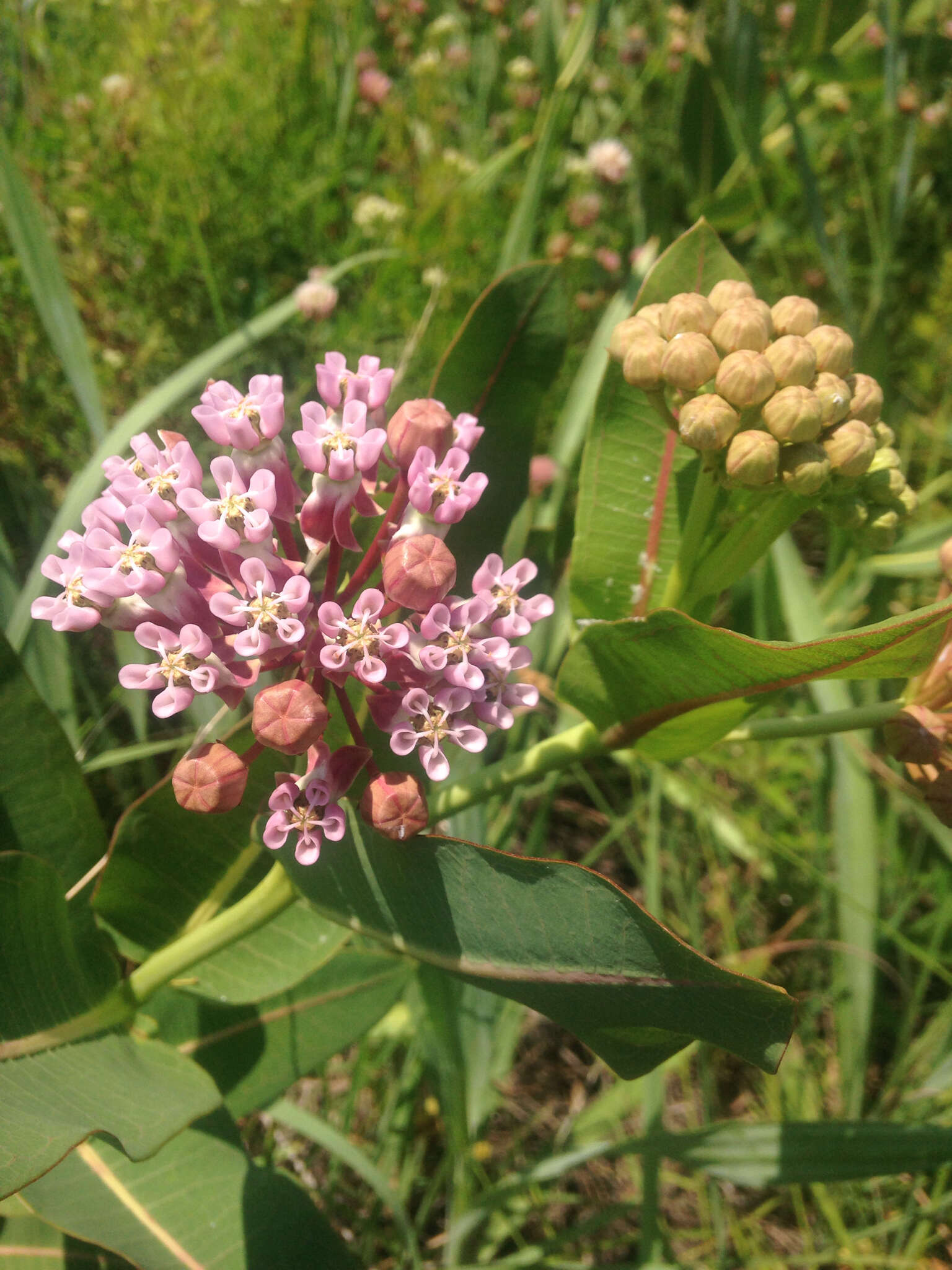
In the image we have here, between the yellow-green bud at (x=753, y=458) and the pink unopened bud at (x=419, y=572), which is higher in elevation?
the yellow-green bud at (x=753, y=458)

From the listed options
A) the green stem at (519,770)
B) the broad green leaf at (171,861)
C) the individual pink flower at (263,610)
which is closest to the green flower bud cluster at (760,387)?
the green stem at (519,770)

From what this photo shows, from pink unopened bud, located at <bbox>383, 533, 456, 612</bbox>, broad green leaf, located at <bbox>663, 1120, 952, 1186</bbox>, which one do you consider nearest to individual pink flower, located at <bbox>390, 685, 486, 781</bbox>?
pink unopened bud, located at <bbox>383, 533, 456, 612</bbox>

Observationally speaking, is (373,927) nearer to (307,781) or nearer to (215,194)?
(307,781)

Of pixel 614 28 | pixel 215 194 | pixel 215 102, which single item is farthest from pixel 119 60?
pixel 614 28

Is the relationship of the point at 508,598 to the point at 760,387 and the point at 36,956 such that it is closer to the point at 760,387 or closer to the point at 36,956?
the point at 760,387

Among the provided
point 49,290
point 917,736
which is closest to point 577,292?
point 49,290

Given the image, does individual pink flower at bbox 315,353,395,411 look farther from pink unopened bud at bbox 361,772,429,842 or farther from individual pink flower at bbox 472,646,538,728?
pink unopened bud at bbox 361,772,429,842

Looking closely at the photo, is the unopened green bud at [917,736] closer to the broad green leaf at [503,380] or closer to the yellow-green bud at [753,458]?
the yellow-green bud at [753,458]
